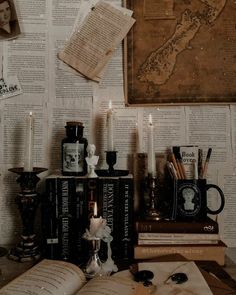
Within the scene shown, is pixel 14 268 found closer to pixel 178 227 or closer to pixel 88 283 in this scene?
pixel 88 283

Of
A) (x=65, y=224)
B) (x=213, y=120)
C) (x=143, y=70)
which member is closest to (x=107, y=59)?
(x=143, y=70)

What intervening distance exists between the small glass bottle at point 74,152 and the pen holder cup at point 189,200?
0.84 feet

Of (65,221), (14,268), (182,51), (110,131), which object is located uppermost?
(182,51)

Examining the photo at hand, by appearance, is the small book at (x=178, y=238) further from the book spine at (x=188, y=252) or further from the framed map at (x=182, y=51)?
the framed map at (x=182, y=51)

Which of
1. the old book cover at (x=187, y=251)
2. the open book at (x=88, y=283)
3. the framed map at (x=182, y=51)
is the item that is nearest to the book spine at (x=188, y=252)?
the old book cover at (x=187, y=251)

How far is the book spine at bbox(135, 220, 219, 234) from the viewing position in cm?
90

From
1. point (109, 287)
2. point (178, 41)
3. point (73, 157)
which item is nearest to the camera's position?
point (109, 287)

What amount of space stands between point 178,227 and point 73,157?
12.8 inches

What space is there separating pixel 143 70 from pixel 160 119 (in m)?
0.16

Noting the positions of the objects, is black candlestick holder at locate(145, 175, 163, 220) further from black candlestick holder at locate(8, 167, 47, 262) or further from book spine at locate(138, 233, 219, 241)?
black candlestick holder at locate(8, 167, 47, 262)

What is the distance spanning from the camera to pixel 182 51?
3.65 feet

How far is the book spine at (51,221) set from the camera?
0.91m

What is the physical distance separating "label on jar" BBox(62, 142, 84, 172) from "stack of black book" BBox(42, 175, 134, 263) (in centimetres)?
5

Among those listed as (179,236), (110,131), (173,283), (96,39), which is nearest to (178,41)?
(96,39)
